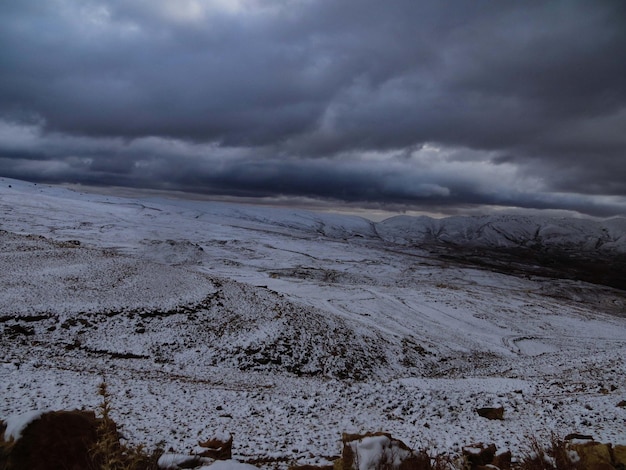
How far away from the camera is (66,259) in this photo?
3681cm

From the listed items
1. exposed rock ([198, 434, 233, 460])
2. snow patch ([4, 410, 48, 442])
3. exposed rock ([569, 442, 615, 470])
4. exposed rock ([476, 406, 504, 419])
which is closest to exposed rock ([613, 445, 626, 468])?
exposed rock ([569, 442, 615, 470])

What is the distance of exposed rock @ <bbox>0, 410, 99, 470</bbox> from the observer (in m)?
5.97

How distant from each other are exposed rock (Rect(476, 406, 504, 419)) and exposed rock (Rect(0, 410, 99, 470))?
13.0 m

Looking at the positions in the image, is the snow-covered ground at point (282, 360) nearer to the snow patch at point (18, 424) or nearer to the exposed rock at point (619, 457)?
the exposed rock at point (619, 457)

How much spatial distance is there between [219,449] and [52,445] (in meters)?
3.52

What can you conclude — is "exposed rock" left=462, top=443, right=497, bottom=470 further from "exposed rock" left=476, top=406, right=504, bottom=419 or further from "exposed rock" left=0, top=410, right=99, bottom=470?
"exposed rock" left=0, top=410, right=99, bottom=470

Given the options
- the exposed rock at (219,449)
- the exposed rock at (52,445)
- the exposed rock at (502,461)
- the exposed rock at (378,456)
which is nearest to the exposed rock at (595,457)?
the exposed rock at (502,461)

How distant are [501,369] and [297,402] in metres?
19.3

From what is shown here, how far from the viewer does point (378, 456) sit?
22.5 feet

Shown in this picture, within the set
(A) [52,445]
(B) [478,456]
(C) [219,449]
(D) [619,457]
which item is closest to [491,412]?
(B) [478,456]

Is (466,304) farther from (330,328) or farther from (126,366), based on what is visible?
(126,366)

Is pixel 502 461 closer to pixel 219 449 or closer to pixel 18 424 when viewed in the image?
pixel 219 449

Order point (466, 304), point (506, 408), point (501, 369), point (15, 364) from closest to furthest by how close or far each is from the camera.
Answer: point (506, 408)
point (15, 364)
point (501, 369)
point (466, 304)

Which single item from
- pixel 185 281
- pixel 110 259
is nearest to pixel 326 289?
pixel 185 281
